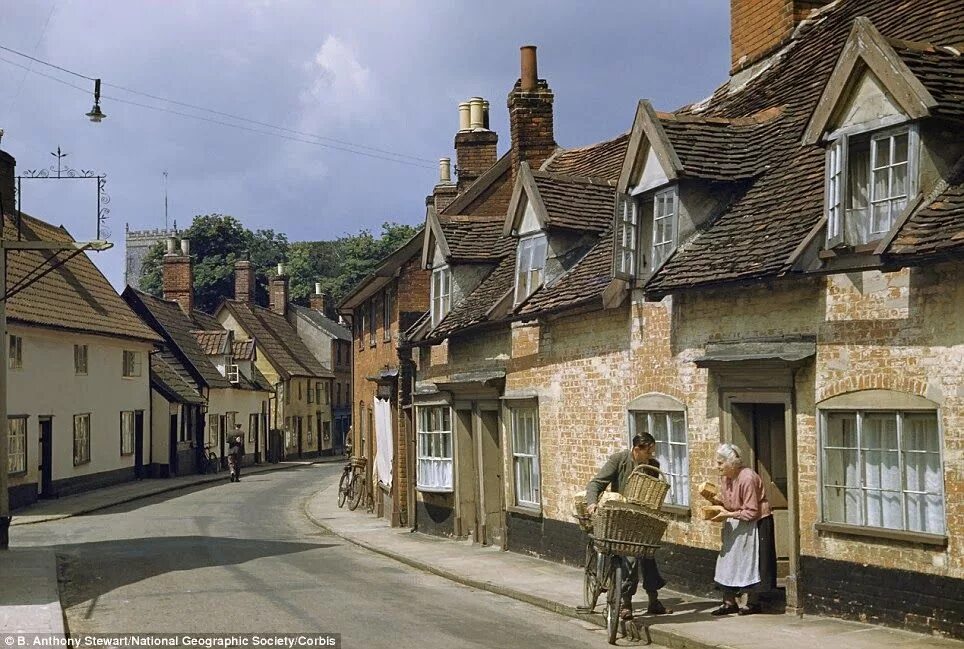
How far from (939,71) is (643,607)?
6.31m

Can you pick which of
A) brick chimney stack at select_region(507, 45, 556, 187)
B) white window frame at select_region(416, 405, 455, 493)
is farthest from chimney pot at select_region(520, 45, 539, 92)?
white window frame at select_region(416, 405, 455, 493)

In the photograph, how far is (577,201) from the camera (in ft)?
66.9

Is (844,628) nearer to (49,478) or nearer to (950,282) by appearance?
(950,282)

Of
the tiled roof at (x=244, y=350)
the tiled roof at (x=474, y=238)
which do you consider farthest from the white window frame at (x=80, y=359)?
the tiled roof at (x=244, y=350)

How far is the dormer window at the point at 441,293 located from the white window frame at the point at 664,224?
8.58 meters

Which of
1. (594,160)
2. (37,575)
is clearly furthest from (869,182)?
(37,575)

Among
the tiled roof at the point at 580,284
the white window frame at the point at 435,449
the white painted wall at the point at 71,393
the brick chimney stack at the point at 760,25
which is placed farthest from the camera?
the white painted wall at the point at 71,393

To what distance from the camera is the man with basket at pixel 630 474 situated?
12.9 metres

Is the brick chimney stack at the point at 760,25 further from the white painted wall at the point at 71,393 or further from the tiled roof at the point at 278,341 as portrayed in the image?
the tiled roof at the point at 278,341

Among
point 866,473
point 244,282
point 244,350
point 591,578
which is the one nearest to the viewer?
point 866,473

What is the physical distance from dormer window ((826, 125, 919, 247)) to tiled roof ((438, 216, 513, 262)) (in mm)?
12144

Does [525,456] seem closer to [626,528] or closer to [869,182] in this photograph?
[626,528]

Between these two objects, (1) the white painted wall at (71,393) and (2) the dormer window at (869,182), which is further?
(1) the white painted wall at (71,393)

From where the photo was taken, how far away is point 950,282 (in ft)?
37.4
